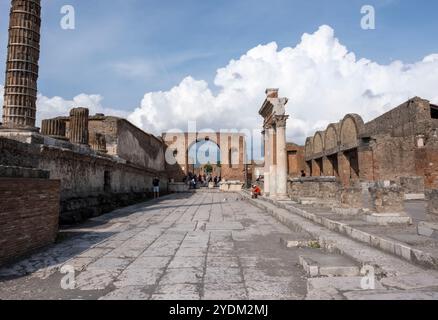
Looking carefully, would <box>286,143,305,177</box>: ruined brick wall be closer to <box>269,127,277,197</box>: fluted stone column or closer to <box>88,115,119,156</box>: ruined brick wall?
<box>269,127,277,197</box>: fluted stone column

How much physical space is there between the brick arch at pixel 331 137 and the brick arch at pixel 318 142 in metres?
1.01

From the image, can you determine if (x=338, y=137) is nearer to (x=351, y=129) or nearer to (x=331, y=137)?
(x=351, y=129)

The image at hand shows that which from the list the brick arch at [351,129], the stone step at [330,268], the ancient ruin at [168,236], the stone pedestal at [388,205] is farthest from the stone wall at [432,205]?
the brick arch at [351,129]

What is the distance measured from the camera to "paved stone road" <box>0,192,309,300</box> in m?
3.34

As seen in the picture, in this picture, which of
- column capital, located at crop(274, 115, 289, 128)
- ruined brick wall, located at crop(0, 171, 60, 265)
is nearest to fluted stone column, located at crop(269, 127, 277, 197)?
column capital, located at crop(274, 115, 289, 128)

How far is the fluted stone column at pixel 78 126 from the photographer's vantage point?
12602mm

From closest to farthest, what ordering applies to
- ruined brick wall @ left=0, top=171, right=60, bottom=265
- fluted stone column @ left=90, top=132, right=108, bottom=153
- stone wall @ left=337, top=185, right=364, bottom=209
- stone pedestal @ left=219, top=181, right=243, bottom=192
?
ruined brick wall @ left=0, top=171, right=60, bottom=265 < stone wall @ left=337, top=185, right=364, bottom=209 < fluted stone column @ left=90, top=132, right=108, bottom=153 < stone pedestal @ left=219, top=181, right=243, bottom=192

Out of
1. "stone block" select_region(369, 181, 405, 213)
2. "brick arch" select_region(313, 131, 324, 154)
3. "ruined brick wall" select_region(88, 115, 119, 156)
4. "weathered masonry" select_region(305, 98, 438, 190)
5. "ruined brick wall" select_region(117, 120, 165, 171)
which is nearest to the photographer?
"stone block" select_region(369, 181, 405, 213)

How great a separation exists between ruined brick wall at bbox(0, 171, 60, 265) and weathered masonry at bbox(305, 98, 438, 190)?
57.2ft

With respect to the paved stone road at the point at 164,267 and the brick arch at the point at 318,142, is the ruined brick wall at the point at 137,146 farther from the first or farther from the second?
the brick arch at the point at 318,142

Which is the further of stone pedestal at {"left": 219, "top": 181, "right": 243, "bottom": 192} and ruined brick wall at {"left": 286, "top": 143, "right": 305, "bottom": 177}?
ruined brick wall at {"left": 286, "top": 143, "right": 305, "bottom": 177}

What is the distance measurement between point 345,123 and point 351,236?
1863 cm

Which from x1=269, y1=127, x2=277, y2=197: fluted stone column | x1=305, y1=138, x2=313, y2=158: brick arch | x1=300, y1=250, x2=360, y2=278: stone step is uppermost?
x1=305, y1=138, x2=313, y2=158: brick arch
